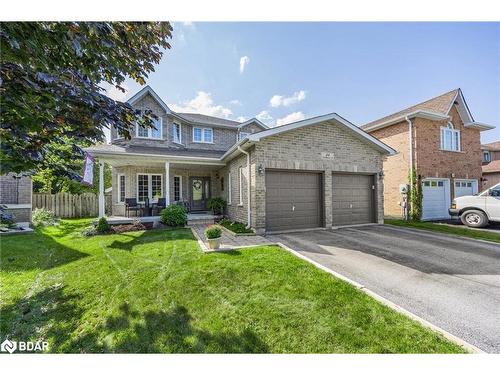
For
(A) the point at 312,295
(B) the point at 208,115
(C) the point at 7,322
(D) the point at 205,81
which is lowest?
(C) the point at 7,322

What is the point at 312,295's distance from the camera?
359 centimetres

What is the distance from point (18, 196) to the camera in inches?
428

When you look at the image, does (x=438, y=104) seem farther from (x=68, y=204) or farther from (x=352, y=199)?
(x=68, y=204)

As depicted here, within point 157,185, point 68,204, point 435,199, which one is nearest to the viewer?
point 435,199

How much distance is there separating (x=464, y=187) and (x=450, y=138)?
3240 mm

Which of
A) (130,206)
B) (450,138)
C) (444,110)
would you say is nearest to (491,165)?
(450,138)

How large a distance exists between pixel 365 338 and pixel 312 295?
1.02m

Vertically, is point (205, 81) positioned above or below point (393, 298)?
above

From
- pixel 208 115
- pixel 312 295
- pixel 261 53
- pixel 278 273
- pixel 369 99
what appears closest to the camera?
pixel 312 295

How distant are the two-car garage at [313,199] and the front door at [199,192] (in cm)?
749

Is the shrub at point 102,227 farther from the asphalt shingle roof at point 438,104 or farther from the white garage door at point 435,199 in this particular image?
the asphalt shingle roof at point 438,104

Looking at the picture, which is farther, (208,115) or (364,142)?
(208,115)
